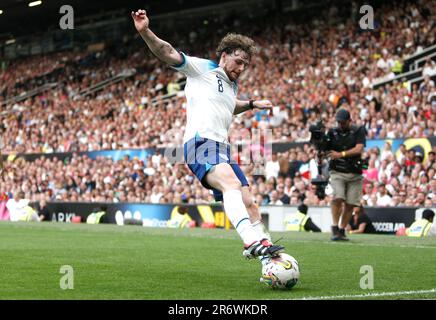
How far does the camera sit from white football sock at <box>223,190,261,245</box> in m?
7.57

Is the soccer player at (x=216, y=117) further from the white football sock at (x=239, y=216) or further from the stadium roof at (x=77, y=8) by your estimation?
the stadium roof at (x=77, y=8)

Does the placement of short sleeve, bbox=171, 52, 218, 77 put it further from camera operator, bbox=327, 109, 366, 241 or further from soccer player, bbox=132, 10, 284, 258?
camera operator, bbox=327, 109, 366, 241

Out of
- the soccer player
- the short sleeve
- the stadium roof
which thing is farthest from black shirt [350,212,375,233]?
the stadium roof

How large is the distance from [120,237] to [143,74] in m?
22.6

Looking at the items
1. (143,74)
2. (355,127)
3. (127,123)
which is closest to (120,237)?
(355,127)

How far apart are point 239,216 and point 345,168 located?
6399 millimetres

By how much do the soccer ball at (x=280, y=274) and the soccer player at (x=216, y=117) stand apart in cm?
20

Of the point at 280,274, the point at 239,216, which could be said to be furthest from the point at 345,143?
the point at 280,274

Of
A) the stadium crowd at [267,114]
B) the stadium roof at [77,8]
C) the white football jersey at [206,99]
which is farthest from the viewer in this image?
the stadium roof at [77,8]

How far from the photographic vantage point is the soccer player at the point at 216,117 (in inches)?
307

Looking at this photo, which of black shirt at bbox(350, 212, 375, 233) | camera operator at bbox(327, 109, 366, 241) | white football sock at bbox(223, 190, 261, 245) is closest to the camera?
white football sock at bbox(223, 190, 261, 245)

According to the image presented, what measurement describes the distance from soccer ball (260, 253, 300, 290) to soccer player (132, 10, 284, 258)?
7.8 inches

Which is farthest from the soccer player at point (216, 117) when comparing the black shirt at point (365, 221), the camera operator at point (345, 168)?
the black shirt at point (365, 221)

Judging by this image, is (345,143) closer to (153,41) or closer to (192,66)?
(192,66)
